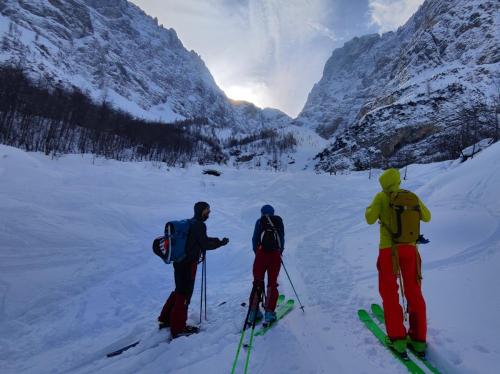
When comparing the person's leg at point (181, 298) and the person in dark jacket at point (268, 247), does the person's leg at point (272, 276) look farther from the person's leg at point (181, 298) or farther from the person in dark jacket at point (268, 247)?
the person's leg at point (181, 298)

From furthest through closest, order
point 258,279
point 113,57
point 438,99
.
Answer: point 113,57, point 438,99, point 258,279

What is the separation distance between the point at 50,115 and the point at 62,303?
52540 mm

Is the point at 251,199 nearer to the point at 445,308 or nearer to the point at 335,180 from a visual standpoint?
the point at 335,180

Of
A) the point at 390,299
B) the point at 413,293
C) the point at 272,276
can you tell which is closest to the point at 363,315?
the point at 390,299

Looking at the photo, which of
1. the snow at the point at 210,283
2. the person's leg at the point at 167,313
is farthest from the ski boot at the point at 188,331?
the person's leg at the point at 167,313

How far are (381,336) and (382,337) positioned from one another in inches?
1.2

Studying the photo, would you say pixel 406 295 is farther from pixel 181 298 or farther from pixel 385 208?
pixel 181 298

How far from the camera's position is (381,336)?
13.2 feet

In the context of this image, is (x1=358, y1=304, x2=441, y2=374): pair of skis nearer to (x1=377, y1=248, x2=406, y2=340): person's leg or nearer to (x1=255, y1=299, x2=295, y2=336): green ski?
(x1=377, y1=248, x2=406, y2=340): person's leg

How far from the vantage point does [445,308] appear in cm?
443

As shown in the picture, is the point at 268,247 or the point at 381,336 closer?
the point at 381,336

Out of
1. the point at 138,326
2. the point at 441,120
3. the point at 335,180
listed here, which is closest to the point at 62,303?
the point at 138,326

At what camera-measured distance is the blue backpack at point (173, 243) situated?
15.0 ft

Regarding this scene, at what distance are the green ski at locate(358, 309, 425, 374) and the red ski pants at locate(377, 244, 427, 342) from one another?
0.58ft
